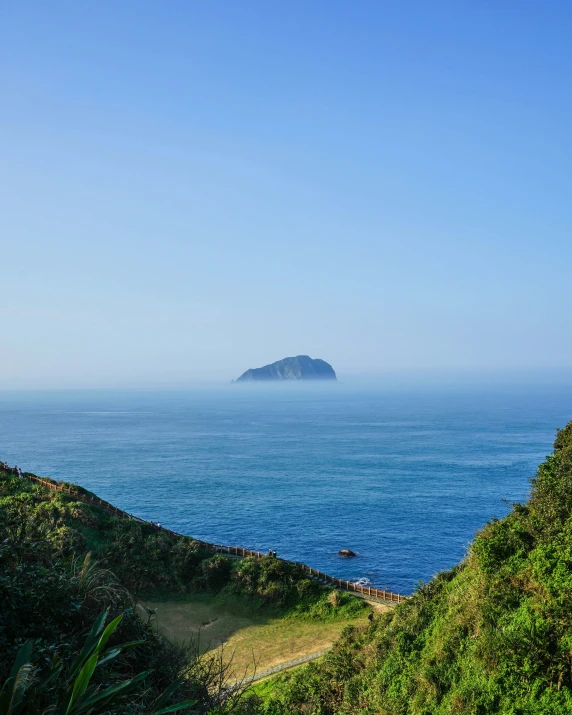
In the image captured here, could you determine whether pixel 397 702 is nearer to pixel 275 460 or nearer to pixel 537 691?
pixel 537 691

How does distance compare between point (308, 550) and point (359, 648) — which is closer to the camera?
point (359, 648)

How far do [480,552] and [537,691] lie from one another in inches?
278

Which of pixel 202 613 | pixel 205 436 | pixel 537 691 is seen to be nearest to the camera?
pixel 537 691

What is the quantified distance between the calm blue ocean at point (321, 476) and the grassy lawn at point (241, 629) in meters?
13.7

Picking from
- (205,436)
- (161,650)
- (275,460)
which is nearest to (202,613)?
(161,650)

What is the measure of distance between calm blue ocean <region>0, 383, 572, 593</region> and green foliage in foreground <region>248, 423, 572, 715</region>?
69.9 ft

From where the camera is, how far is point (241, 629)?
102 ft

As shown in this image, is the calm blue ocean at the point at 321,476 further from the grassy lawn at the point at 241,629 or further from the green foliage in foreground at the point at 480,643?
the green foliage in foreground at the point at 480,643

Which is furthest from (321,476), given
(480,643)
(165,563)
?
(480,643)

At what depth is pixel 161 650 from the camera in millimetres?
12266

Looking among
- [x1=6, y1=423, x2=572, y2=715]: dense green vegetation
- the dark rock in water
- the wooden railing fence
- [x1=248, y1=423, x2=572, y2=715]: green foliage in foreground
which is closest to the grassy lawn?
the wooden railing fence

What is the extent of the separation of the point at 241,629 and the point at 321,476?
2031 inches

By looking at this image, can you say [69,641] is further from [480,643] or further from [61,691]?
[480,643]

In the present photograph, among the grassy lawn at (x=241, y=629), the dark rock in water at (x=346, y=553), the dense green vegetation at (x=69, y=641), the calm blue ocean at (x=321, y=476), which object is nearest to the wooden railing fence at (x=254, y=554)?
the grassy lawn at (x=241, y=629)
